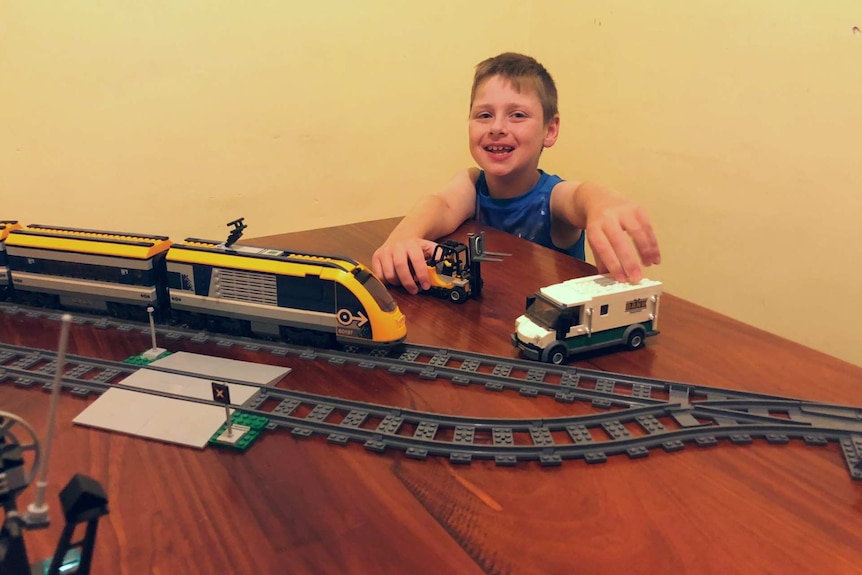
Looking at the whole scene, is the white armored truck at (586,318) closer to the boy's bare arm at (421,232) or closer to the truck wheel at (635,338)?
the truck wheel at (635,338)

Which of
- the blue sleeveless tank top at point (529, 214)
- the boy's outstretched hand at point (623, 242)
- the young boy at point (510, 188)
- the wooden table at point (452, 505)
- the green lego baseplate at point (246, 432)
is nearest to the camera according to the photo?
the wooden table at point (452, 505)

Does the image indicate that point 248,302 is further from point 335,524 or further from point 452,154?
point 452,154

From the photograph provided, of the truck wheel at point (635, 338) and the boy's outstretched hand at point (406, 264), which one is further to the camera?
the boy's outstretched hand at point (406, 264)

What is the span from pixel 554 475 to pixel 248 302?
2.38 feet

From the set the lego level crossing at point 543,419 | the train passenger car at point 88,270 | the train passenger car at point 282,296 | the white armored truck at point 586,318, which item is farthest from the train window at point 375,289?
the train passenger car at point 88,270

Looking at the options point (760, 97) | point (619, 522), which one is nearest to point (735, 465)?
point (619, 522)

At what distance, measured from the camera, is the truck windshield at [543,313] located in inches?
47.7

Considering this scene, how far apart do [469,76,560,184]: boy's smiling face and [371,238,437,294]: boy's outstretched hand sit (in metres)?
0.49

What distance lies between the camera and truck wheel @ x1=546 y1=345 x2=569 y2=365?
A: 121 centimetres

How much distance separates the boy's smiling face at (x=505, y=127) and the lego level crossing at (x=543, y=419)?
0.96m

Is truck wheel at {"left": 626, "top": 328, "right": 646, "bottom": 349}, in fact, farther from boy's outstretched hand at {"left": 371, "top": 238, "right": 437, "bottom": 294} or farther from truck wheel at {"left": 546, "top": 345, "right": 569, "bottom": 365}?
boy's outstretched hand at {"left": 371, "top": 238, "right": 437, "bottom": 294}

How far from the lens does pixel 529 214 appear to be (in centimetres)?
208

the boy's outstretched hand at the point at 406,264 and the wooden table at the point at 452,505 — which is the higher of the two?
the boy's outstretched hand at the point at 406,264

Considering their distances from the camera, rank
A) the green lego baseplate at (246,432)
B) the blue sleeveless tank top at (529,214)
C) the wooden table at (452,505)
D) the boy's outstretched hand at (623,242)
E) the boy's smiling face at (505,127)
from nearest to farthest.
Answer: the wooden table at (452,505), the green lego baseplate at (246,432), the boy's outstretched hand at (623,242), the boy's smiling face at (505,127), the blue sleeveless tank top at (529,214)
